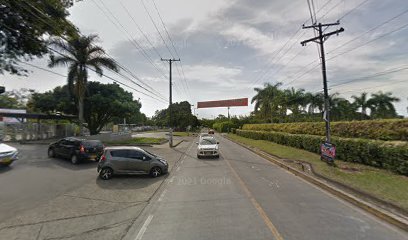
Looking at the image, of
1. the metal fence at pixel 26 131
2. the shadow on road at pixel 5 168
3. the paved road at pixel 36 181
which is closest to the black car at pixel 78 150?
the paved road at pixel 36 181

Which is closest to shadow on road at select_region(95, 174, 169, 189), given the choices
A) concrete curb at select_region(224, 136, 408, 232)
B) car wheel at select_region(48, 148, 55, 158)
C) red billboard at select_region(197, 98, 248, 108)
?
concrete curb at select_region(224, 136, 408, 232)

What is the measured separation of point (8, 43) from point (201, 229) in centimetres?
1581

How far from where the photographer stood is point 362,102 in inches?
2628

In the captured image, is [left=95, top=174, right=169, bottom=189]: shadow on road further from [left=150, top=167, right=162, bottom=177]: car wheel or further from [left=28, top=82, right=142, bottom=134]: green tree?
[left=28, top=82, right=142, bottom=134]: green tree

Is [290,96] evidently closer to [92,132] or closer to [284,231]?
[92,132]

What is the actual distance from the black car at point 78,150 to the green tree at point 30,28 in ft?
17.4

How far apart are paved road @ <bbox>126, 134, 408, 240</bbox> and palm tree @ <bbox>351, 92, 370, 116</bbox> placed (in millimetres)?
66403

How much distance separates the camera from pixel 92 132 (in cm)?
3938

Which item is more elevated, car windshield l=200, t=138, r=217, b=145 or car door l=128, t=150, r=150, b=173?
car windshield l=200, t=138, r=217, b=145

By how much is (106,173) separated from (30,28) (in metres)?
9.67

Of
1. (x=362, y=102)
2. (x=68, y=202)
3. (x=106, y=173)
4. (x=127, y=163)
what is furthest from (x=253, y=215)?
(x=362, y=102)

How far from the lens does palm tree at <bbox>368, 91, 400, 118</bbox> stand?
61469 millimetres

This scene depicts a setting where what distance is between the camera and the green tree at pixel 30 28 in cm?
1370

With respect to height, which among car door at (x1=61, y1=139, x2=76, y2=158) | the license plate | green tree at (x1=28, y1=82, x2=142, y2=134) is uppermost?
green tree at (x1=28, y1=82, x2=142, y2=134)
